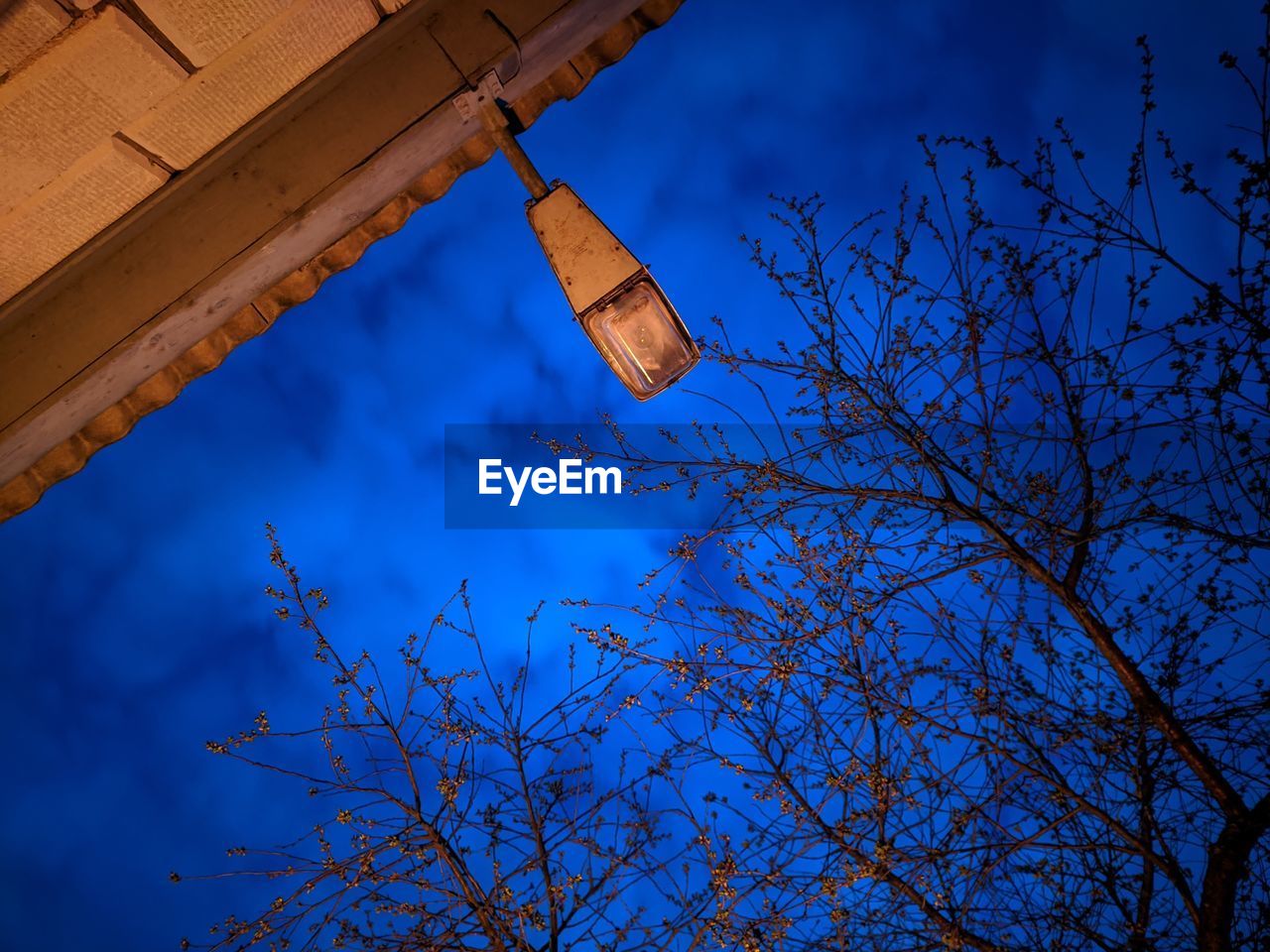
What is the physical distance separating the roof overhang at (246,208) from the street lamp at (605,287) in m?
0.54

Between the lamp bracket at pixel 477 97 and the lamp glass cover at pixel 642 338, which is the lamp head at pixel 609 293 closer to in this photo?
the lamp glass cover at pixel 642 338

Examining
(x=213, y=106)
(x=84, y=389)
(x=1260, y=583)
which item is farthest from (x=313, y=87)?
(x=1260, y=583)

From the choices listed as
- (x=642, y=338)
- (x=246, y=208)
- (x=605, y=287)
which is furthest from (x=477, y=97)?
(x=642, y=338)

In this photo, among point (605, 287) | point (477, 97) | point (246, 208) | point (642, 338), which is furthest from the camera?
point (246, 208)

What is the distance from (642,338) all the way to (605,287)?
0.30m

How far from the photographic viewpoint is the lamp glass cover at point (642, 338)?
10.1ft

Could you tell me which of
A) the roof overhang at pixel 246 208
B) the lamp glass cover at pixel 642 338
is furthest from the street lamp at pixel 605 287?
the roof overhang at pixel 246 208

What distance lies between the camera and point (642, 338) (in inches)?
123

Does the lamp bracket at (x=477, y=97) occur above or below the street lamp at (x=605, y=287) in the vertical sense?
above

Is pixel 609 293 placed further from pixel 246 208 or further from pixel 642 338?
pixel 246 208

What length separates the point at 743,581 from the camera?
4.65 metres

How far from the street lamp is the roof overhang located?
0.54 meters

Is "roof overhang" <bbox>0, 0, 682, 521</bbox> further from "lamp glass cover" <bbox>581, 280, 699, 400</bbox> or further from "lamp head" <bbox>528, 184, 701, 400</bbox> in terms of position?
"lamp glass cover" <bbox>581, 280, 699, 400</bbox>

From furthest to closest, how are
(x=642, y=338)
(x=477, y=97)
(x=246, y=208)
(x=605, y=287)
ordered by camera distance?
(x=246, y=208) < (x=477, y=97) < (x=642, y=338) < (x=605, y=287)
